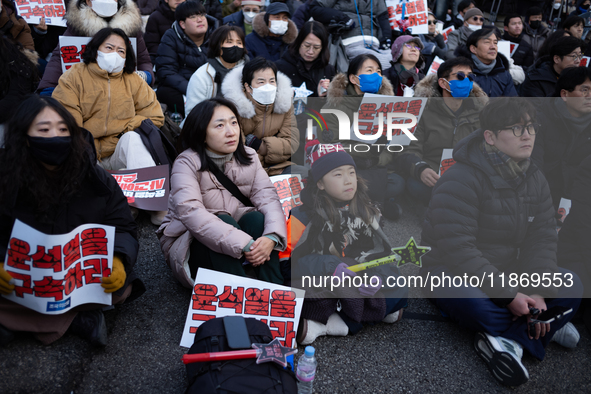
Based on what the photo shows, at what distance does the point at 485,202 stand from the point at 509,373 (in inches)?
42.9

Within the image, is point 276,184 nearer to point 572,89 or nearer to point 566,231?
point 566,231

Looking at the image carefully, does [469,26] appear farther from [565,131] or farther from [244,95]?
[244,95]

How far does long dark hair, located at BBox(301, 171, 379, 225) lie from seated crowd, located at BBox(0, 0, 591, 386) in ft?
0.03

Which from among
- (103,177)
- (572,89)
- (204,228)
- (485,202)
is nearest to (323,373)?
(204,228)

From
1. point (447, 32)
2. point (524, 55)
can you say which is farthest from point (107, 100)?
point (524, 55)

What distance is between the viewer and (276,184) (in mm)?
3879

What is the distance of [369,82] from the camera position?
4.52 metres

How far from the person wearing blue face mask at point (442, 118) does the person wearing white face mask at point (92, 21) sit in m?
2.87

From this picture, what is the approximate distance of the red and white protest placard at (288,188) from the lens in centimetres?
378

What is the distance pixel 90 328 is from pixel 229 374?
1079mm

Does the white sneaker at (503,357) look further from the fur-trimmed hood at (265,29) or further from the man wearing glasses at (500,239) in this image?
the fur-trimmed hood at (265,29)

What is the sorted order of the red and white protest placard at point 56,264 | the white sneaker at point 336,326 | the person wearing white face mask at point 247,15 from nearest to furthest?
the red and white protest placard at point 56,264, the white sneaker at point 336,326, the person wearing white face mask at point 247,15

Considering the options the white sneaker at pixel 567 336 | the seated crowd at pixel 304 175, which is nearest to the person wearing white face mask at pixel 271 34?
the seated crowd at pixel 304 175

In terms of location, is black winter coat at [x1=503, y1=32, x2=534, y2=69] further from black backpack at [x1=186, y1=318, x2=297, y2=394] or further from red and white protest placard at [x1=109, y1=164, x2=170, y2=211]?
black backpack at [x1=186, y1=318, x2=297, y2=394]
